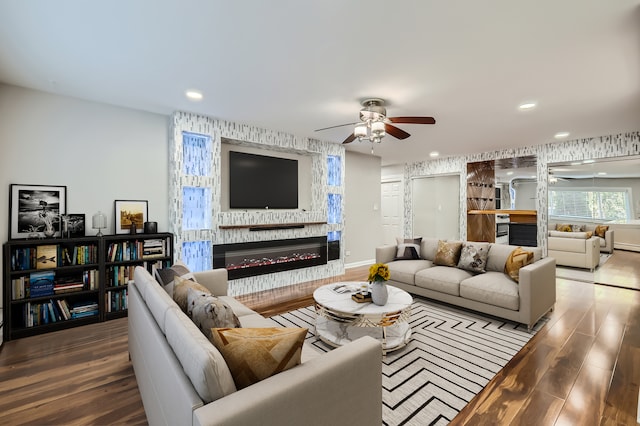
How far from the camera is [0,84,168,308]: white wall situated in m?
3.09

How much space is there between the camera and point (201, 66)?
2.61 metres

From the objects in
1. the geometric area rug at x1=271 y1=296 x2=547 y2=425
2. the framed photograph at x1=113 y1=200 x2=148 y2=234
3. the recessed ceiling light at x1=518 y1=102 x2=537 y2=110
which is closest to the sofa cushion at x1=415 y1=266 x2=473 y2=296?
the geometric area rug at x1=271 y1=296 x2=547 y2=425

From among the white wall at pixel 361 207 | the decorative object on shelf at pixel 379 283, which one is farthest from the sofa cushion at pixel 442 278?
the white wall at pixel 361 207

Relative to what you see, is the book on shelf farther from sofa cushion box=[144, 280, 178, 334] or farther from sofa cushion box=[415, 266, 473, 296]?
sofa cushion box=[415, 266, 473, 296]

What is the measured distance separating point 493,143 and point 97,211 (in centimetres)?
636

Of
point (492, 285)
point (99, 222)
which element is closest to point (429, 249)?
point (492, 285)

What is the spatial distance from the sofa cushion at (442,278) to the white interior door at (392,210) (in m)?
4.15

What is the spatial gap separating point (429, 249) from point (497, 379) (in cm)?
242

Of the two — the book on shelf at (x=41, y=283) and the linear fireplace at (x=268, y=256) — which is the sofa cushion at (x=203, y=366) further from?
the linear fireplace at (x=268, y=256)

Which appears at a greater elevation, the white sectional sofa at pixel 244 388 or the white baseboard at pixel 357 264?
the white sectional sofa at pixel 244 388

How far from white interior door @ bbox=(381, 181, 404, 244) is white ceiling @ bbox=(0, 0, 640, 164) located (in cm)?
434

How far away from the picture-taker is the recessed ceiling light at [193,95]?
3.17 meters

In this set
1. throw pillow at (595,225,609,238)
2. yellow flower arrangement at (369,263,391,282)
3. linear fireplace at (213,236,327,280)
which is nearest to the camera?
yellow flower arrangement at (369,263,391,282)

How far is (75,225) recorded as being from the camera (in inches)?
132
